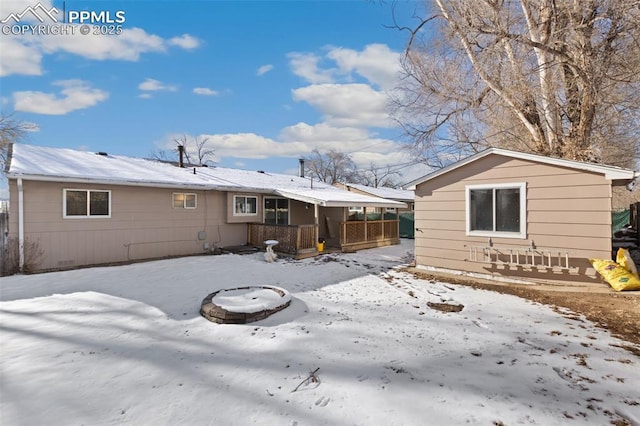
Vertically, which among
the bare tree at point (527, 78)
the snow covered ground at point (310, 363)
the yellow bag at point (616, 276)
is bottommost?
the snow covered ground at point (310, 363)

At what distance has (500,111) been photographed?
10977 mm

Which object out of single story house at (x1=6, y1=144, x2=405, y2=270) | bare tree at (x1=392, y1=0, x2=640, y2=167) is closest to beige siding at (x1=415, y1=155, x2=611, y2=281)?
bare tree at (x1=392, y1=0, x2=640, y2=167)

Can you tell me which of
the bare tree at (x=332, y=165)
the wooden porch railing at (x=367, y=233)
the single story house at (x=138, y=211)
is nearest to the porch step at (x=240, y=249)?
the single story house at (x=138, y=211)

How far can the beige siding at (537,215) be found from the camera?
5789 millimetres

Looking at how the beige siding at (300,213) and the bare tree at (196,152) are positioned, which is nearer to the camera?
the beige siding at (300,213)

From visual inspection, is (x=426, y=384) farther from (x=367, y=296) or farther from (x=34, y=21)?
(x=34, y=21)

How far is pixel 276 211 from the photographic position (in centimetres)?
1309

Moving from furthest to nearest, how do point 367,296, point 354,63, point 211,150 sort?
point 211,150 → point 354,63 → point 367,296

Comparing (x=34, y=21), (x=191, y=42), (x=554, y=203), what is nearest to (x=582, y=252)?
(x=554, y=203)

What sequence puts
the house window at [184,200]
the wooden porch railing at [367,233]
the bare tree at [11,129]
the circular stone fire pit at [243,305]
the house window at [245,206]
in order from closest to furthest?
the circular stone fire pit at [243,305] < the house window at [184,200] < the house window at [245,206] < the wooden porch railing at [367,233] < the bare tree at [11,129]

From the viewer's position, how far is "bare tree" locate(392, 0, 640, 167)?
7.17m

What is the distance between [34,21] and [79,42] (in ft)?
3.23

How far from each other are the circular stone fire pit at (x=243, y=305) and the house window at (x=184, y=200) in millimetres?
5993

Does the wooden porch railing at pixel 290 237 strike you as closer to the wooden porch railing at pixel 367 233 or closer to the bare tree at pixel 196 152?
the wooden porch railing at pixel 367 233
